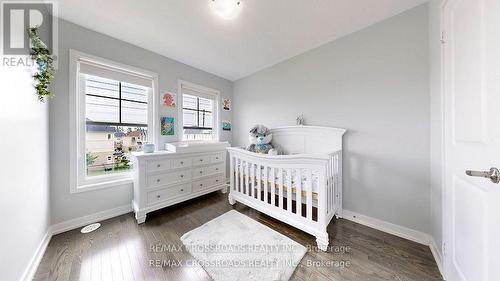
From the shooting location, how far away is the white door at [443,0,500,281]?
0.73 m

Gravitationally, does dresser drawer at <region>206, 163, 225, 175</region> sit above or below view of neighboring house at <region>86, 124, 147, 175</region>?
below

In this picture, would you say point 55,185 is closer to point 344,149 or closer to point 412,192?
point 344,149

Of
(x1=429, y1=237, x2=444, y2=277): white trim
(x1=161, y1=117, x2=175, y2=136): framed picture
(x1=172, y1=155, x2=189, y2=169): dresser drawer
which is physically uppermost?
(x1=161, y1=117, x2=175, y2=136): framed picture

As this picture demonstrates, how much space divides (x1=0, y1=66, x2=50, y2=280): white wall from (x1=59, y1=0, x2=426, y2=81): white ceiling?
39.4 inches

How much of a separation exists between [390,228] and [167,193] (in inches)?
110

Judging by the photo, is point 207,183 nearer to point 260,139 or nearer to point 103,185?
point 260,139

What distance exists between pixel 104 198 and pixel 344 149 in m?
3.21

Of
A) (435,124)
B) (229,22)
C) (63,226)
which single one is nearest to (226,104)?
(229,22)

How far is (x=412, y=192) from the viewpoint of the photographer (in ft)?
5.54

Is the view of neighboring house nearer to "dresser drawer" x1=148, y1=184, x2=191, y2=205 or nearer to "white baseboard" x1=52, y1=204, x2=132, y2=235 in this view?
"white baseboard" x1=52, y1=204, x2=132, y2=235

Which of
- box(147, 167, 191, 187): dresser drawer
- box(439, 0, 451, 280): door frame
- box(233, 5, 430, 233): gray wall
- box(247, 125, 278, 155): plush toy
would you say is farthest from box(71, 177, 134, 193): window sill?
box(439, 0, 451, 280): door frame

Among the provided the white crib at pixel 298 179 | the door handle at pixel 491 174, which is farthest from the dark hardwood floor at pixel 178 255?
the door handle at pixel 491 174

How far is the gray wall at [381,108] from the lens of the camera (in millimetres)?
1649

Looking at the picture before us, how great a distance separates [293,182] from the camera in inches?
73.4
